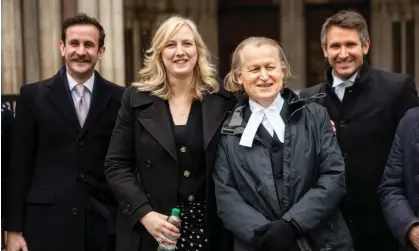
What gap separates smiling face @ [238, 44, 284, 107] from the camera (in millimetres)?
2570

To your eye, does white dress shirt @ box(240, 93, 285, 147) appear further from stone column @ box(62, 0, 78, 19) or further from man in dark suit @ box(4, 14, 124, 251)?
stone column @ box(62, 0, 78, 19)

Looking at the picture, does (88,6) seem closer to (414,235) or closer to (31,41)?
(31,41)

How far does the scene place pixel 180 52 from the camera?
271cm

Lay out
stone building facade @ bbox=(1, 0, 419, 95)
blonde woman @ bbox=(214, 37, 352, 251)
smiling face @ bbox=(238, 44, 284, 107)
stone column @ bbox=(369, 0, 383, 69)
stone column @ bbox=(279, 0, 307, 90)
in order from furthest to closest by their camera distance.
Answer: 1. stone column @ bbox=(279, 0, 307, 90)
2. stone column @ bbox=(369, 0, 383, 69)
3. stone building facade @ bbox=(1, 0, 419, 95)
4. smiling face @ bbox=(238, 44, 284, 107)
5. blonde woman @ bbox=(214, 37, 352, 251)

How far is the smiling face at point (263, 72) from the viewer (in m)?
2.57

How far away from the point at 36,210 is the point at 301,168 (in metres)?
1.33

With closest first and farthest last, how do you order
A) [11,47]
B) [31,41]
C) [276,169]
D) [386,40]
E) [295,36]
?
1. [276,169]
2. [11,47]
3. [31,41]
4. [386,40]
5. [295,36]

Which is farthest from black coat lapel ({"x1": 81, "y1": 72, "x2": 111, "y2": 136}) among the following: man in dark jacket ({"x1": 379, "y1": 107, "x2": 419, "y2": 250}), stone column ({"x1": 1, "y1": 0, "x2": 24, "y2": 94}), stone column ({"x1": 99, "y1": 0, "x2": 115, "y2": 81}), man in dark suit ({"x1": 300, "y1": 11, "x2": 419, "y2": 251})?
stone column ({"x1": 1, "y1": 0, "x2": 24, "y2": 94})

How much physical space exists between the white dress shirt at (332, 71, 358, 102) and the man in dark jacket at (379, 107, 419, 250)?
17.8 inches

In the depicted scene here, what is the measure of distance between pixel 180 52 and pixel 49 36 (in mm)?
4397

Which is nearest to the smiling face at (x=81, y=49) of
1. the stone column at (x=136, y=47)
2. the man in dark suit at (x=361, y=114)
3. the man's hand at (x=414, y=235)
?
the man in dark suit at (x=361, y=114)

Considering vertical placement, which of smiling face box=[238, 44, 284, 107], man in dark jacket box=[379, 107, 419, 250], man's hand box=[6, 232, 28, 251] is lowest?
A: man's hand box=[6, 232, 28, 251]

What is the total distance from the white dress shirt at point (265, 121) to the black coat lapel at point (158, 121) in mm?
308

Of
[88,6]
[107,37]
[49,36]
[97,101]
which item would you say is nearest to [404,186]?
[97,101]
